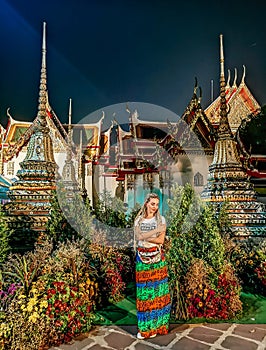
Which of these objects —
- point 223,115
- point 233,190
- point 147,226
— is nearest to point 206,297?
point 147,226

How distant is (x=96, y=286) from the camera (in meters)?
4.53

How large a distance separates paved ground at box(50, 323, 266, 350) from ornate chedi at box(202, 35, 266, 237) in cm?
263

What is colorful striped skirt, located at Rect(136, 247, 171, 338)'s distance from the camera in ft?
11.4

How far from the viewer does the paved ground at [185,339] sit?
3.39m

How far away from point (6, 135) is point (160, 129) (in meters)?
9.01

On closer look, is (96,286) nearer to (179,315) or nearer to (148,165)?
(179,315)

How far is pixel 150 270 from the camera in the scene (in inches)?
137

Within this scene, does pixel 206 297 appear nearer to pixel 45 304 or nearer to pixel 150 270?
pixel 150 270

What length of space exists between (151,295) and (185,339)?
2.06 feet

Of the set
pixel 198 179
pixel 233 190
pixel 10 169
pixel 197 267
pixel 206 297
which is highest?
pixel 10 169

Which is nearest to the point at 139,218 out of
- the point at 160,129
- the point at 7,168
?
the point at 160,129

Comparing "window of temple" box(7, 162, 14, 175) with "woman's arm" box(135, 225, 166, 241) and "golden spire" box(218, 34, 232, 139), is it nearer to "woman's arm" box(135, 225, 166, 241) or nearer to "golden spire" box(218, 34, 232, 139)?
"golden spire" box(218, 34, 232, 139)

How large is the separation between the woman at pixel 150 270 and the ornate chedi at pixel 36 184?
3032mm

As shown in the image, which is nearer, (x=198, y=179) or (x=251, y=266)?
(x=251, y=266)
